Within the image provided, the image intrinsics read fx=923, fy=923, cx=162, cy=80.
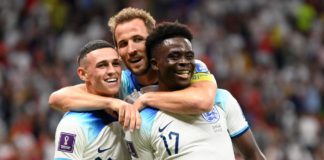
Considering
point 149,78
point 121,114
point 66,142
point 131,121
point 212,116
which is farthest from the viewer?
point 149,78

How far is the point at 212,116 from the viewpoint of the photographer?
19.3 ft

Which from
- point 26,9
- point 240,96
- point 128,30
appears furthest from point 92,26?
point 128,30

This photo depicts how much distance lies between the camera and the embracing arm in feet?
18.7

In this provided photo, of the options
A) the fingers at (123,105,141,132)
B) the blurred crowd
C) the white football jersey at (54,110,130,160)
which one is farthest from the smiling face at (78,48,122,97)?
the blurred crowd

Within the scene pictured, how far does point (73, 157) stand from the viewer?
19.9ft

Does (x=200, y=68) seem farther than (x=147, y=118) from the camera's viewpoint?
Yes

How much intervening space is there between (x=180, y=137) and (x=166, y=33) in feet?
2.18

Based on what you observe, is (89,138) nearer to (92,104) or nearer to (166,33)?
(92,104)

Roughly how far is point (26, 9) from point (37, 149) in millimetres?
3835

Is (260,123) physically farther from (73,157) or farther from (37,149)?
(73,157)

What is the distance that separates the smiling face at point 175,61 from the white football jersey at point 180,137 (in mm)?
215

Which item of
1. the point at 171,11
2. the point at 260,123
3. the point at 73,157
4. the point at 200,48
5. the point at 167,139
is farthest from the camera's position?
the point at 171,11

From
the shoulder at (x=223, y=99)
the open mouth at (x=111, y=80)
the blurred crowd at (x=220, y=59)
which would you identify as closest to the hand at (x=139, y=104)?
the open mouth at (x=111, y=80)

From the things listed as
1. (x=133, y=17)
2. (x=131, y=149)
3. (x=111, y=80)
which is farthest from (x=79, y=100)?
(x=133, y=17)
